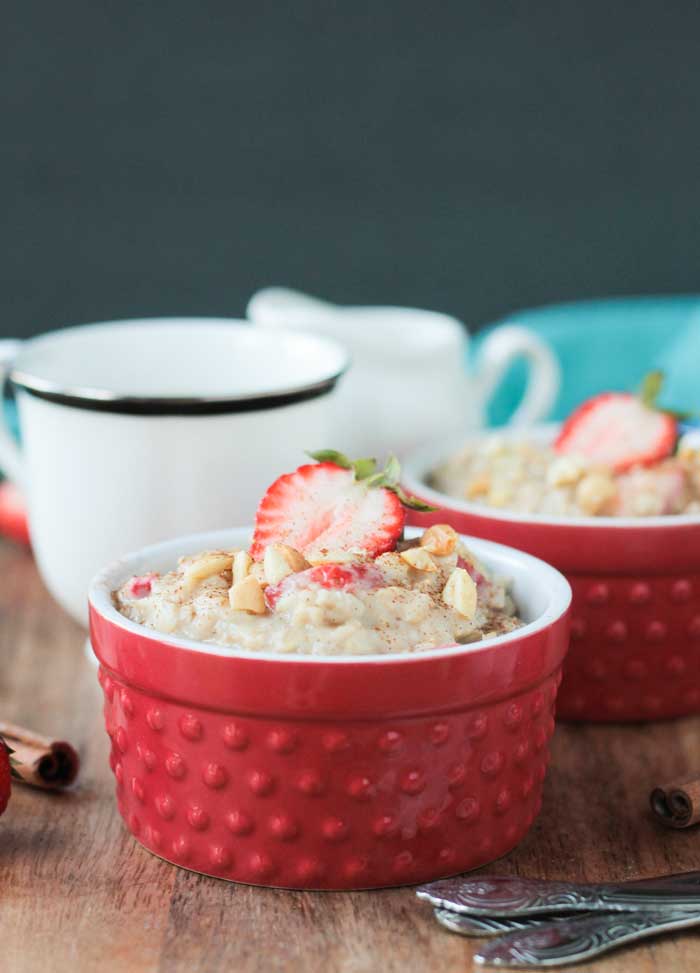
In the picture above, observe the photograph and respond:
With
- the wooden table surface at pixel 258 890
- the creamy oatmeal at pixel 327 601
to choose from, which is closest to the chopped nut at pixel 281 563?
the creamy oatmeal at pixel 327 601

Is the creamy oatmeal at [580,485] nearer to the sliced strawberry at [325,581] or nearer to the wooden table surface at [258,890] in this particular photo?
the wooden table surface at [258,890]

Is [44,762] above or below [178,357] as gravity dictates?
below

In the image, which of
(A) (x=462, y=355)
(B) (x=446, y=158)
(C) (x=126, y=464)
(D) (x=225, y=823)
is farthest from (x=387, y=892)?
(B) (x=446, y=158)

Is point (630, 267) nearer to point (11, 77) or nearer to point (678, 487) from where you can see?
point (11, 77)

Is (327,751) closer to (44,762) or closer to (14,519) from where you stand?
(44,762)

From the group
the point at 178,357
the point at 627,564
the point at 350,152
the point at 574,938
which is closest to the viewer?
the point at 574,938

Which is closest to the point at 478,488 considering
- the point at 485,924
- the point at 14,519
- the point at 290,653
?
the point at 290,653
